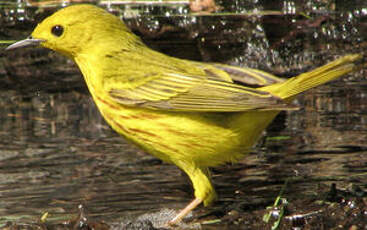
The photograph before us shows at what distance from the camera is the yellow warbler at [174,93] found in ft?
15.4

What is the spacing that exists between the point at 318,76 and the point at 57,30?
1693 mm

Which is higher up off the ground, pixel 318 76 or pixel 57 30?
pixel 57 30

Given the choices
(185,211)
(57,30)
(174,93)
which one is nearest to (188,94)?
(174,93)

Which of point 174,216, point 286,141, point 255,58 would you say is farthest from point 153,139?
point 255,58

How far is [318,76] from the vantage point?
4.61m

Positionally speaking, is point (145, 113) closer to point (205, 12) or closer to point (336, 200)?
point (336, 200)

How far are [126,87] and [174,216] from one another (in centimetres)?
85

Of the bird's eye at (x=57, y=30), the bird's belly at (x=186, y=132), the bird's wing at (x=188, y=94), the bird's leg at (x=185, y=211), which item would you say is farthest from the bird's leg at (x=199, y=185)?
the bird's eye at (x=57, y=30)

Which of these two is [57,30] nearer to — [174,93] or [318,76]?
[174,93]

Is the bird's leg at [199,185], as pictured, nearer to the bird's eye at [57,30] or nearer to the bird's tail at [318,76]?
the bird's tail at [318,76]

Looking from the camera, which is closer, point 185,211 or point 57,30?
point 185,211

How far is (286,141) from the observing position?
6.25m

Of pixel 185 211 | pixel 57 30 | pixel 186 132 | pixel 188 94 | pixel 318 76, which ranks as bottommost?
pixel 185 211

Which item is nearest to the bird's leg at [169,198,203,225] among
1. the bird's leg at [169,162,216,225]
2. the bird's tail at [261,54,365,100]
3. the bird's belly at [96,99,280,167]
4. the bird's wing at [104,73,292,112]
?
the bird's leg at [169,162,216,225]
